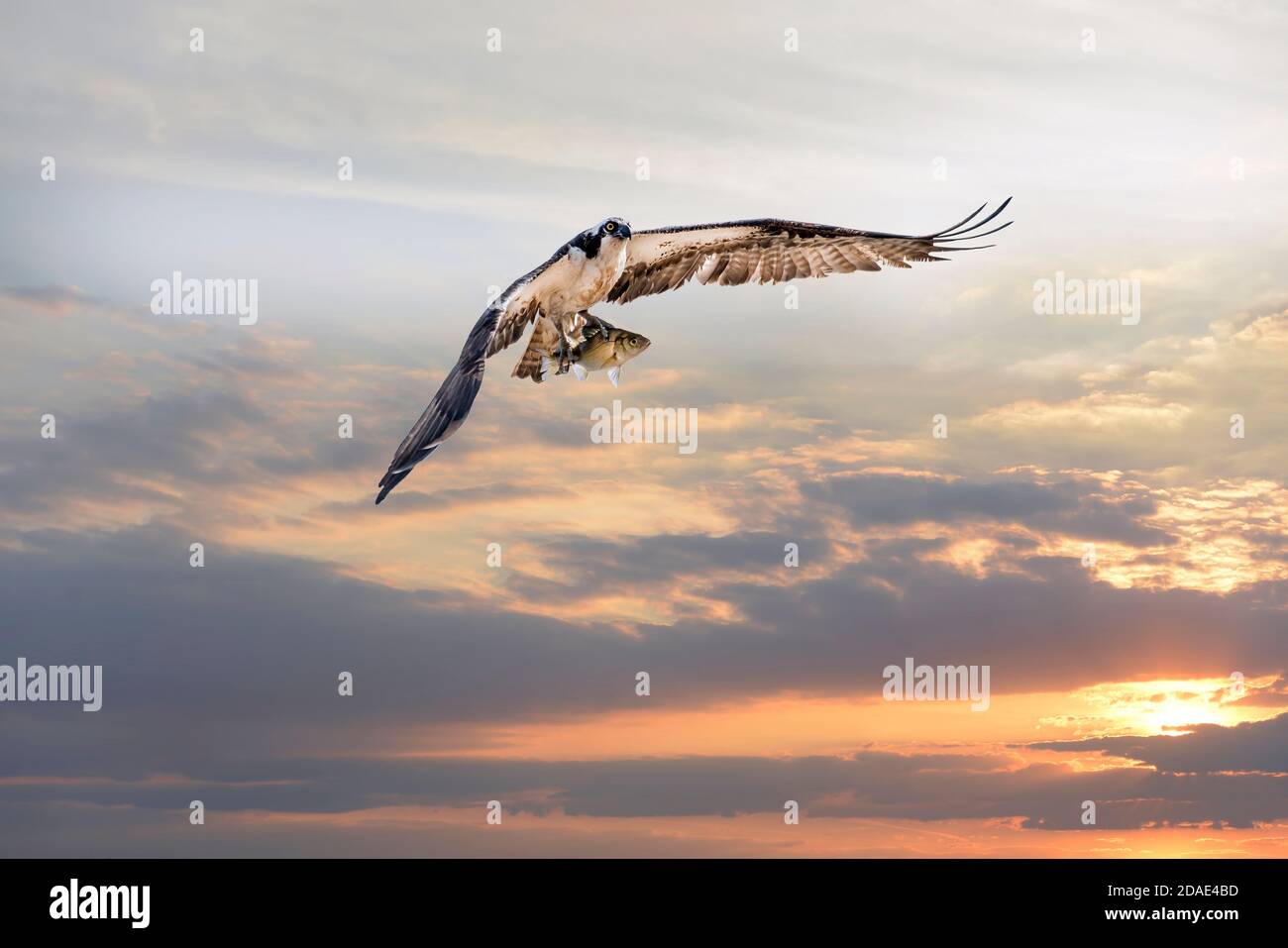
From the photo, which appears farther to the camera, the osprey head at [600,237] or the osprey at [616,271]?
the osprey head at [600,237]

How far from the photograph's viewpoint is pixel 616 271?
26.8 meters

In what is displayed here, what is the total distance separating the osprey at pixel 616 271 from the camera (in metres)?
22.6

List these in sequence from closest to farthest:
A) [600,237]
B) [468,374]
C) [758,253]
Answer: [468,374]
[600,237]
[758,253]

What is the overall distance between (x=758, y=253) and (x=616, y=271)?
3994 millimetres

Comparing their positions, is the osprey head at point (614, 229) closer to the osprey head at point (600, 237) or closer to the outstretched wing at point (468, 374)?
the osprey head at point (600, 237)

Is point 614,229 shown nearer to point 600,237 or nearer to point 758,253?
point 600,237

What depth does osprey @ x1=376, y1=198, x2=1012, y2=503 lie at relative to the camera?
2262 centimetres

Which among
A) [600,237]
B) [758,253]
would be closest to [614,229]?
[600,237]

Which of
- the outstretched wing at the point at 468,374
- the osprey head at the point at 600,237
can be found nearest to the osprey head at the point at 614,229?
the osprey head at the point at 600,237

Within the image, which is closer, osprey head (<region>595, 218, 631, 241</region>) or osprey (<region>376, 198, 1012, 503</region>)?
osprey (<region>376, 198, 1012, 503</region>)

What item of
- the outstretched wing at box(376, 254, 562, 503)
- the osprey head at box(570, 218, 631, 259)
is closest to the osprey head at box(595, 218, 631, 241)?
the osprey head at box(570, 218, 631, 259)

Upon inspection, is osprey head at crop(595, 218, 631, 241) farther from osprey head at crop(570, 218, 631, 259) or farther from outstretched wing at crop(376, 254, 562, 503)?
outstretched wing at crop(376, 254, 562, 503)

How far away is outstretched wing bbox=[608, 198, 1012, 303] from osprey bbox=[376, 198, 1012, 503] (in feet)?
0.07

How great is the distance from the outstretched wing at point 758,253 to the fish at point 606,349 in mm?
2581
